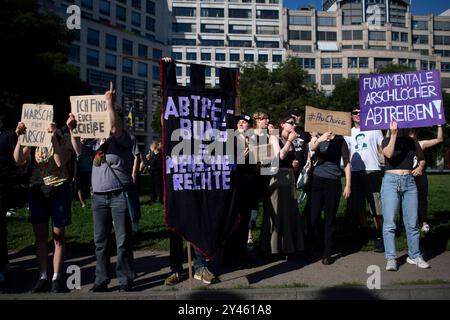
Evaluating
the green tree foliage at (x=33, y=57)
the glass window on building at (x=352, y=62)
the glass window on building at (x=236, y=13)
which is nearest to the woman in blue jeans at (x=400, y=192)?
the green tree foliage at (x=33, y=57)

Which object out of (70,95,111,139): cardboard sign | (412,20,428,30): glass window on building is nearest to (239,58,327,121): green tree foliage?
(70,95,111,139): cardboard sign

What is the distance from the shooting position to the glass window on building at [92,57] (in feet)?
188

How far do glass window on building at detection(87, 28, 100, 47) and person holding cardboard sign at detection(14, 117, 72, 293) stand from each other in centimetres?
5717

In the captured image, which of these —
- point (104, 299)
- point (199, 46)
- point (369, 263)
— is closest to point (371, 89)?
point (369, 263)

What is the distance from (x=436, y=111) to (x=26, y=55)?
59.4ft

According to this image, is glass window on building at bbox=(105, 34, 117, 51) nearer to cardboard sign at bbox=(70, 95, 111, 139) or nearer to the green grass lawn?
the green grass lawn

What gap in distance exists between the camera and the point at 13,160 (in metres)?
5.05

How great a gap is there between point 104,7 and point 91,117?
62.3 m

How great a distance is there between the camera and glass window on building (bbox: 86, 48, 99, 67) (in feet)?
188

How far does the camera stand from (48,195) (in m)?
4.73

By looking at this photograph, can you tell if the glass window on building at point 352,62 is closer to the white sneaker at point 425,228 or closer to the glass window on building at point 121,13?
the glass window on building at point 121,13

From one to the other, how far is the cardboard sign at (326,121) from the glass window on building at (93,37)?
188 ft

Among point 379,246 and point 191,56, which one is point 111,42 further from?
point 379,246

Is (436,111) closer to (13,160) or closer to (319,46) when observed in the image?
(13,160)
